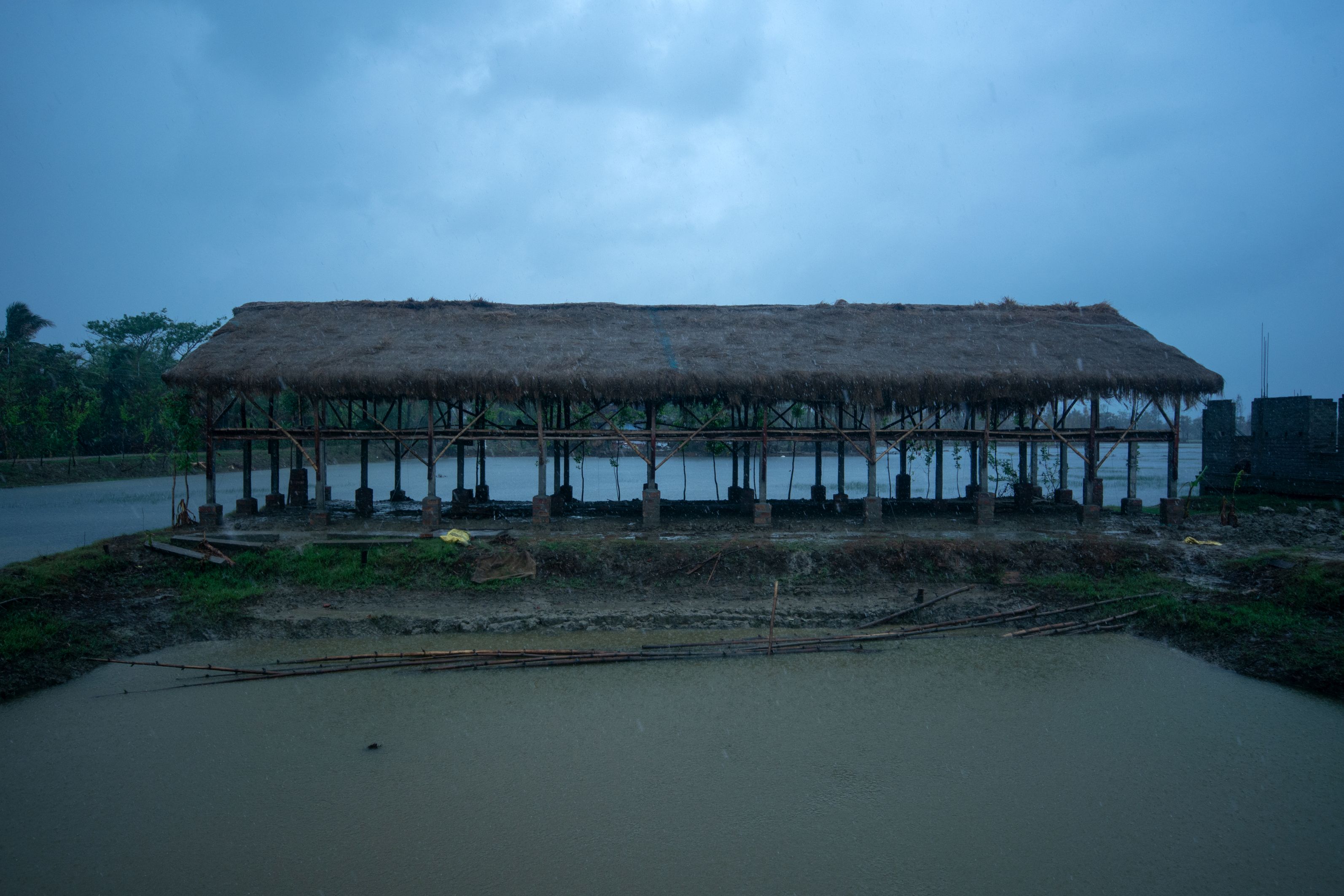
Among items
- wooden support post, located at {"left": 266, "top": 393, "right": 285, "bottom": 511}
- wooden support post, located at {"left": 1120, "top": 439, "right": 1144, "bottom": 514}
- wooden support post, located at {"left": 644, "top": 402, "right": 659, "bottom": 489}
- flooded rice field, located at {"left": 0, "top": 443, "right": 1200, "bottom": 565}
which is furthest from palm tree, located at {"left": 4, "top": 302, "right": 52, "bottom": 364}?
wooden support post, located at {"left": 1120, "top": 439, "right": 1144, "bottom": 514}

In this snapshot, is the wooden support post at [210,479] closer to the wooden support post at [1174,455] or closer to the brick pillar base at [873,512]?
the brick pillar base at [873,512]

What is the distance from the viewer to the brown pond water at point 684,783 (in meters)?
4.57

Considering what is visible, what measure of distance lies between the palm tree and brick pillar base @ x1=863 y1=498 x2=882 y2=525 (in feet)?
128

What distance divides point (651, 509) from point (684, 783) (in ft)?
26.5

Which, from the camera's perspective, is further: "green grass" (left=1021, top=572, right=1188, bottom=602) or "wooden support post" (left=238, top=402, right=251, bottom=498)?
"wooden support post" (left=238, top=402, right=251, bottom=498)

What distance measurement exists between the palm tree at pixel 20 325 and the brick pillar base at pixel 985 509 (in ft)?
134

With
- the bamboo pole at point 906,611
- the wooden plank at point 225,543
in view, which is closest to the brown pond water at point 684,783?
the bamboo pole at point 906,611

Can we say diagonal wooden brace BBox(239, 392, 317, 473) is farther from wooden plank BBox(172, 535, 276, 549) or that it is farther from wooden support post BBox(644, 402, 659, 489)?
wooden support post BBox(644, 402, 659, 489)

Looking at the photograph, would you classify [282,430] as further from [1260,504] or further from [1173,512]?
[1260,504]

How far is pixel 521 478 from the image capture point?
3597cm

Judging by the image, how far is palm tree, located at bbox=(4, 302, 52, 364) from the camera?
33.2m

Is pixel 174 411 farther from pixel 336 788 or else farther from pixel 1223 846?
pixel 1223 846

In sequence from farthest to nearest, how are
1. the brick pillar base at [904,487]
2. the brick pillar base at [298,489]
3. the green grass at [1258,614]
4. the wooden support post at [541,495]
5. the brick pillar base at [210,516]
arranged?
the brick pillar base at [904,487]
the brick pillar base at [298,489]
the wooden support post at [541,495]
the brick pillar base at [210,516]
the green grass at [1258,614]

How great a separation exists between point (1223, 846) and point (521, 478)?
3315cm
